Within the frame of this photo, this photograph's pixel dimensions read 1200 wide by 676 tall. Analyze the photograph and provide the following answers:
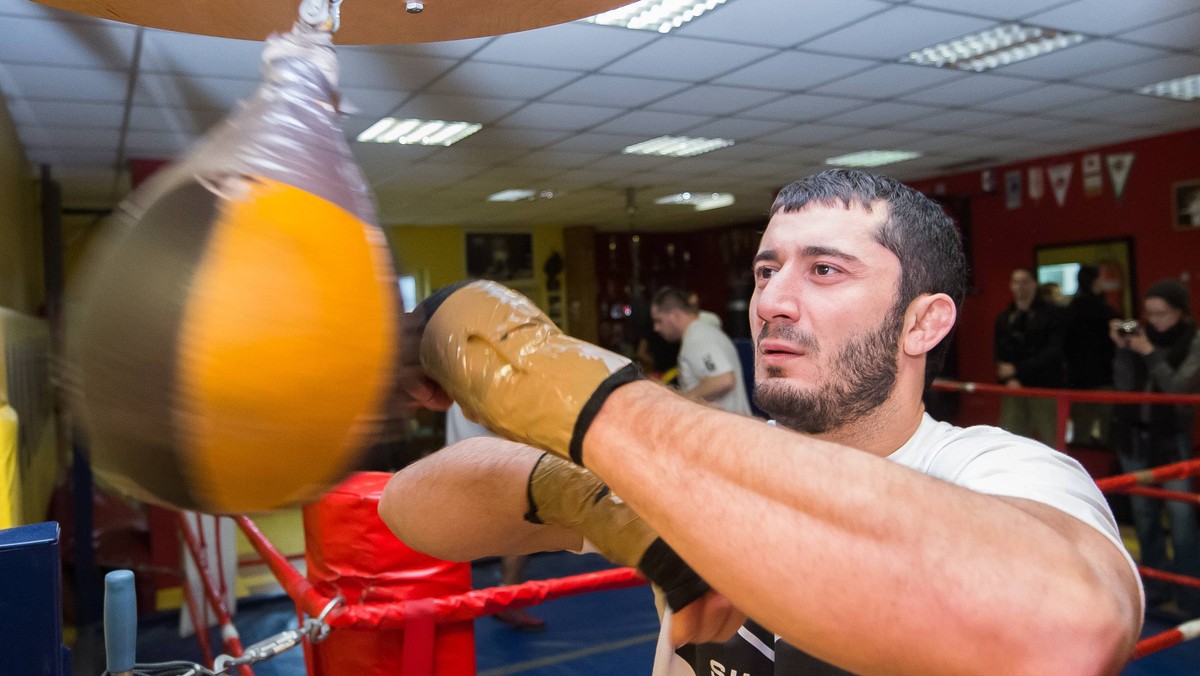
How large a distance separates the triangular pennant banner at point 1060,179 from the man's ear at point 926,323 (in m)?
7.53

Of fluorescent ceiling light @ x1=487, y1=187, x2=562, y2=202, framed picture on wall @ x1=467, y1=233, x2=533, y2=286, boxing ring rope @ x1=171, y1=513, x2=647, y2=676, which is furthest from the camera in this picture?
framed picture on wall @ x1=467, y1=233, x2=533, y2=286

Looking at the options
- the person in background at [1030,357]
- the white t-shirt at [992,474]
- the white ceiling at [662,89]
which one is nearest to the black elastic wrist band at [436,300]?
the white t-shirt at [992,474]

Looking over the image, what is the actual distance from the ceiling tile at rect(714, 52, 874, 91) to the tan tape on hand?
154 inches

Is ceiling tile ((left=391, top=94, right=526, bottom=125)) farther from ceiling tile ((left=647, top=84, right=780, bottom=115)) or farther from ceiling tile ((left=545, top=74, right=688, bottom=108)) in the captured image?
ceiling tile ((left=647, top=84, right=780, bottom=115))

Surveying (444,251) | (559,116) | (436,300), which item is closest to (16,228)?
(559,116)

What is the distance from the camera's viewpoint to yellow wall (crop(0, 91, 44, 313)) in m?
4.13

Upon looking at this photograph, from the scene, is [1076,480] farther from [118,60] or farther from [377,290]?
[118,60]

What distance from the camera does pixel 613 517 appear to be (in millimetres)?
698

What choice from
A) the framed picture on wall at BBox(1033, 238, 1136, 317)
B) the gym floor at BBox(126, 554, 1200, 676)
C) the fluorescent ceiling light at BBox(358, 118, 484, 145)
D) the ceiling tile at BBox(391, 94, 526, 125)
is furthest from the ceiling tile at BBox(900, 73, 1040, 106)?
the gym floor at BBox(126, 554, 1200, 676)

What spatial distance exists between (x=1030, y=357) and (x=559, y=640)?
3.71 m

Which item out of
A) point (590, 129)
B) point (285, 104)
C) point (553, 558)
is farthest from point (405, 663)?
point (590, 129)

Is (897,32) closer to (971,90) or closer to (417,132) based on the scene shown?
(971,90)

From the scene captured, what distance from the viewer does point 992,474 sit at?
77 cm

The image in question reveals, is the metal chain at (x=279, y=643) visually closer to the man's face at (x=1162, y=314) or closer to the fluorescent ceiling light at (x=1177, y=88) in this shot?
the man's face at (x=1162, y=314)
